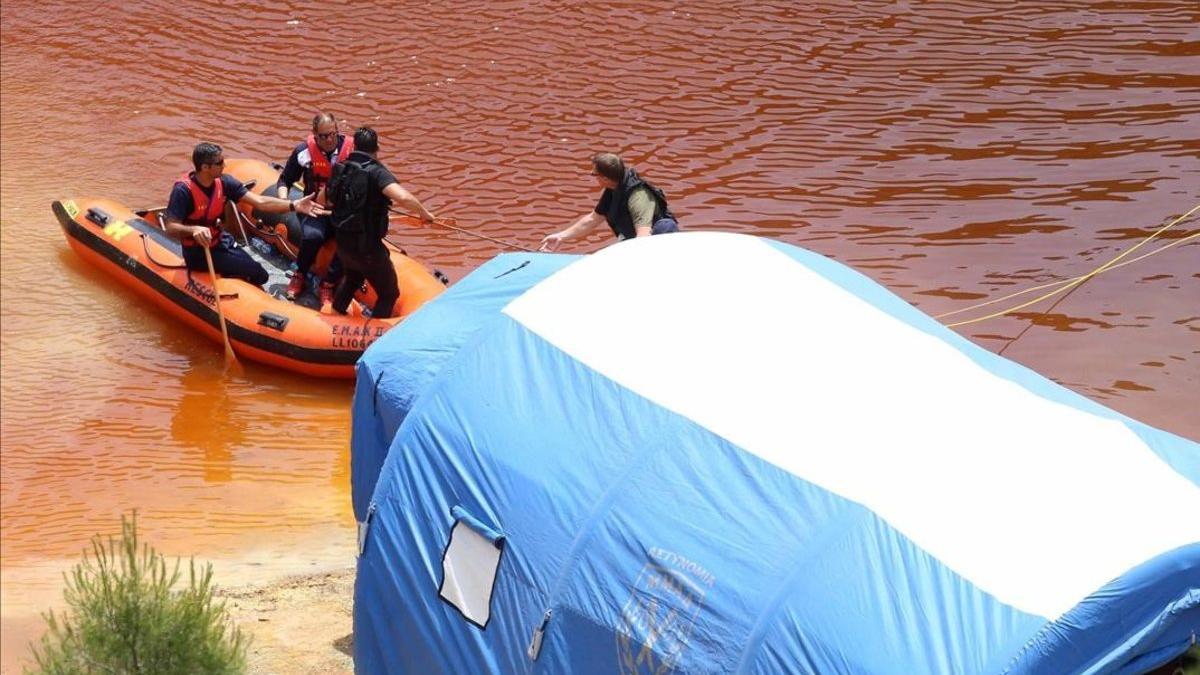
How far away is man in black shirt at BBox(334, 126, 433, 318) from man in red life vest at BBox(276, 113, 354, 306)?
0.25 meters

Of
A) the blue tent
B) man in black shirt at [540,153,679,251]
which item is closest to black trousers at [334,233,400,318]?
man in black shirt at [540,153,679,251]

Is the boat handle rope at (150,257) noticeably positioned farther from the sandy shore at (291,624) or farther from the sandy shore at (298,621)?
the sandy shore at (298,621)

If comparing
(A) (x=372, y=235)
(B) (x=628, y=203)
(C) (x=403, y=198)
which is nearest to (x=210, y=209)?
(A) (x=372, y=235)

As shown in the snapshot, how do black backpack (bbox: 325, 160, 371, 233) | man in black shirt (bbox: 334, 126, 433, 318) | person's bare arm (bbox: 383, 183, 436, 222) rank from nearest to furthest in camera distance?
person's bare arm (bbox: 383, 183, 436, 222) < man in black shirt (bbox: 334, 126, 433, 318) < black backpack (bbox: 325, 160, 371, 233)

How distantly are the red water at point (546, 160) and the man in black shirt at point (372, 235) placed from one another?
759mm

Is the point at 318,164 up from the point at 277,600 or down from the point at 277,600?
up

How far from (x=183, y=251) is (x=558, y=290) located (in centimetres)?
548

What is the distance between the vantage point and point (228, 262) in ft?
35.2

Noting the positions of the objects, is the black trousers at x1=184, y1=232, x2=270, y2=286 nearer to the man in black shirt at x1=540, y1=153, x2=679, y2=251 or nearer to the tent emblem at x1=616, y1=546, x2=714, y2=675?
the man in black shirt at x1=540, y1=153, x2=679, y2=251

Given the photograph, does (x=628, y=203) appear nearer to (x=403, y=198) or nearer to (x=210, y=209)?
(x=403, y=198)

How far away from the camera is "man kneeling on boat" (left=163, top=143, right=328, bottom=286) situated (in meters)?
10.0

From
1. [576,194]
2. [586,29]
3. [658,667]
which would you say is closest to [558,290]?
[658,667]

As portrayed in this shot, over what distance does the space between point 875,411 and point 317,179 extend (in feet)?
20.9

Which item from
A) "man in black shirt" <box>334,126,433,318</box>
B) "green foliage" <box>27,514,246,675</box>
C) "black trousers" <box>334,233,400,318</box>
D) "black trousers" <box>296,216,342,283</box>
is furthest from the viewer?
"black trousers" <box>296,216,342,283</box>
